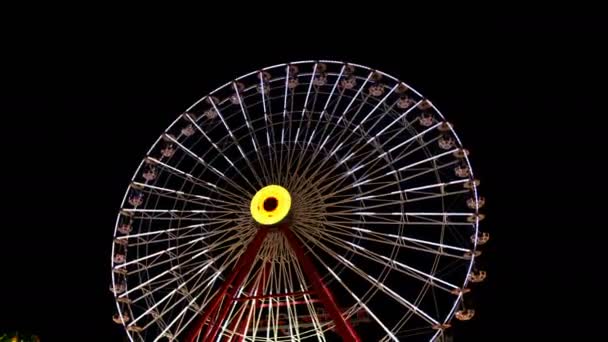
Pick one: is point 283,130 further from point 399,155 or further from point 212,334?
point 212,334

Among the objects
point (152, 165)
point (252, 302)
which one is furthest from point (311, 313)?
point (152, 165)

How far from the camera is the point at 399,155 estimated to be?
23.6 m

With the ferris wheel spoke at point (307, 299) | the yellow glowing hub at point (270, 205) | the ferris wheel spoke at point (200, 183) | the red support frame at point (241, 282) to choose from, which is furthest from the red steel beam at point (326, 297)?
the ferris wheel spoke at point (200, 183)

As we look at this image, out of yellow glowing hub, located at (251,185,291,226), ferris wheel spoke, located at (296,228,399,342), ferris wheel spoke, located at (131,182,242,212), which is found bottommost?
ferris wheel spoke, located at (296,228,399,342)

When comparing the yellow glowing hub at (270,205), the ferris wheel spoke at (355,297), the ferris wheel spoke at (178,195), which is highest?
the ferris wheel spoke at (178,195)

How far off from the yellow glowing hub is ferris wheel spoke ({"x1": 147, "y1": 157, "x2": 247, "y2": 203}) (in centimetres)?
77

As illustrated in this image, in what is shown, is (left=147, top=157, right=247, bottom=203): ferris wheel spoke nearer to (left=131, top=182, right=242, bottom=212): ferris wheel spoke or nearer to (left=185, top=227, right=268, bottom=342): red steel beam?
(left=131, top=182, right=242, bottom=212): ferris wheel spoke

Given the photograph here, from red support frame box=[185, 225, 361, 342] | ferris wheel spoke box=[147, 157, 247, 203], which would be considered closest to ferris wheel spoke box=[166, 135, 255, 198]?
ferris wheel spoke box=[147, 157, 247, 203]

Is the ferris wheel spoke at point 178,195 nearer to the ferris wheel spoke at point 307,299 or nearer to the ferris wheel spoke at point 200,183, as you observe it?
the ferris wheel spoke at point 200,183

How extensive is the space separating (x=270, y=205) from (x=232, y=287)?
8.50ft

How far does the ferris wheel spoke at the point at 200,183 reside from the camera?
79.7ft

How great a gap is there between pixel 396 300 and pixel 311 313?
303 centimetres

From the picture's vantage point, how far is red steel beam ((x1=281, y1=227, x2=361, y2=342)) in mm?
20922

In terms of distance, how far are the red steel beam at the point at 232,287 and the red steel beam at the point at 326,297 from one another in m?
1.08
